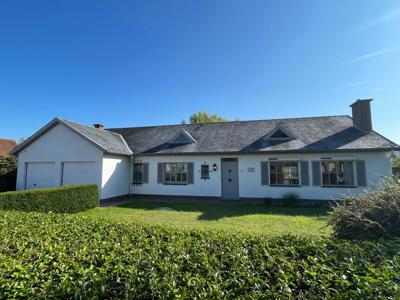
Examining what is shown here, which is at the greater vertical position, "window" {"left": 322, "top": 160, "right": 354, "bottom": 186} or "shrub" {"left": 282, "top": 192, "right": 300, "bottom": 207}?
"window" {"left": 322, "top": 160, "right": 354, "bottom": 186}

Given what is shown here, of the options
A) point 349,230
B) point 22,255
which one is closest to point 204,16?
point 349,230

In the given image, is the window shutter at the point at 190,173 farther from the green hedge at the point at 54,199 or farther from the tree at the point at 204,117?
the tree at the point at 204,117

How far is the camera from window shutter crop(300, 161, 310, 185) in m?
12.5

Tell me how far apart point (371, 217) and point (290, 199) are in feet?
27.9

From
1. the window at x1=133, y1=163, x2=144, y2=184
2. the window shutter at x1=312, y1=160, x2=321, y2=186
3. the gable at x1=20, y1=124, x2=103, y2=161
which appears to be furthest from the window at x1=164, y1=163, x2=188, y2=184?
the window shutter at x1=312, y1=160, x2=321, y2=186

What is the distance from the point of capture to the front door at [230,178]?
13672 millimetres

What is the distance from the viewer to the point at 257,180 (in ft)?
43.5

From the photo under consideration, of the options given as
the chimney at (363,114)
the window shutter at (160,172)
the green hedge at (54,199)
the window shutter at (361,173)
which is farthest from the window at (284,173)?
the green hedge at (54,199)

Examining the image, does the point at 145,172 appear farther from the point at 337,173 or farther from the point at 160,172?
the point at 337,173

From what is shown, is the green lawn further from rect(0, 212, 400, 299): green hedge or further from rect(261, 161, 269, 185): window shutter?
rect(0, 212, 400, 299): green hedge

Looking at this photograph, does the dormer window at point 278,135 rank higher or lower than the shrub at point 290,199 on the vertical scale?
higher

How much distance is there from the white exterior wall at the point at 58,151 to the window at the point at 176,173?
431 cm

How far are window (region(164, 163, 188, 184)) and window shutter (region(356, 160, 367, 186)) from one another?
10136 mm

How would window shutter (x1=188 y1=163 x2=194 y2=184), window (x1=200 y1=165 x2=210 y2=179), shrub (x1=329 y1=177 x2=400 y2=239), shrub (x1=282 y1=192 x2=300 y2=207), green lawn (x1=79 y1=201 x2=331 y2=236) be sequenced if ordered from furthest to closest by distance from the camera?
window shutter (x1=188 y1=163 x2=194 y2=184), window (x1=200 y1=165 x2=210 y2=179), shrub (x1=282 y1=192 x2=300 y2=207), green lawn (x1=79 y1=201 x2=331 y2=236), shrub (x1=329 y1=177 x2=400 y2=239)
